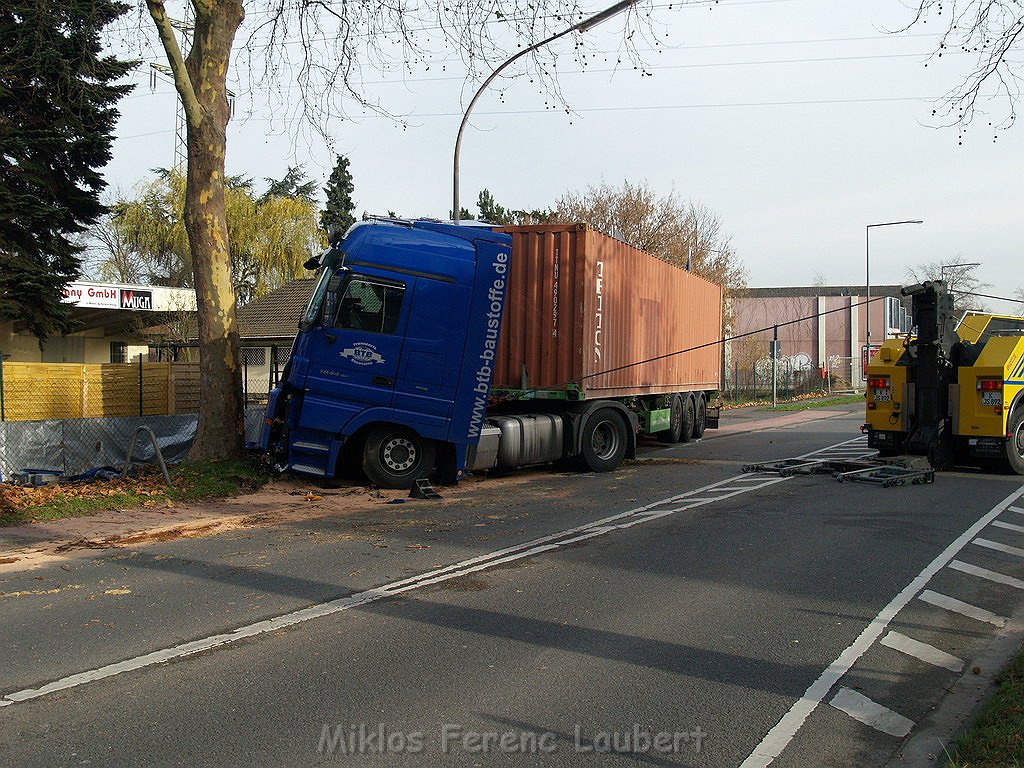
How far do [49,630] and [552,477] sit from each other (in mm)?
9372

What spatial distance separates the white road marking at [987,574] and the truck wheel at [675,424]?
35.9 feet

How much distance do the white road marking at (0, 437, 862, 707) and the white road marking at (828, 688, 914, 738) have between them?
346 cm

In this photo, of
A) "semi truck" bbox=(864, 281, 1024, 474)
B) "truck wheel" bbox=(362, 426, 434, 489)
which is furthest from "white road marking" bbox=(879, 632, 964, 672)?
"semi truck" bbox=(864, 281, 1024, 474)

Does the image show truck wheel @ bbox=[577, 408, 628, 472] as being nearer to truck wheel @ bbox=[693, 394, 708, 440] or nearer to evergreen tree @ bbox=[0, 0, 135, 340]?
truck wheel @ bbox=[693, 394, 708, 440]

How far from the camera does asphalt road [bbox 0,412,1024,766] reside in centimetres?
440

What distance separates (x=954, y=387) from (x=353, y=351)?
9.47 meters

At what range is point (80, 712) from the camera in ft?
15.3

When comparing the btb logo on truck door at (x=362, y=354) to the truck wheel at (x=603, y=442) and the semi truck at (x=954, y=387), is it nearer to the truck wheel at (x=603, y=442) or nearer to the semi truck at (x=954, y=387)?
the truck wheel at (x=603, y=442)

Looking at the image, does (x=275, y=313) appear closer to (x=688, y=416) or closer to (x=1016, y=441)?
(x=688, y=416)

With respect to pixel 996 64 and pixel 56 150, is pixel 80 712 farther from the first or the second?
pixel 56 150

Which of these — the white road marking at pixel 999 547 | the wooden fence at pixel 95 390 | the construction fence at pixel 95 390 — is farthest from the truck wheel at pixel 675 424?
the white road marking at pixel 999 547

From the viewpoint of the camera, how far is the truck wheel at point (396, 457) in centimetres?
1255

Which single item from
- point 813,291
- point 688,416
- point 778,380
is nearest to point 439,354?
point 688,416

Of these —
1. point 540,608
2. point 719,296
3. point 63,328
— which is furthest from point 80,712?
point 719,296
